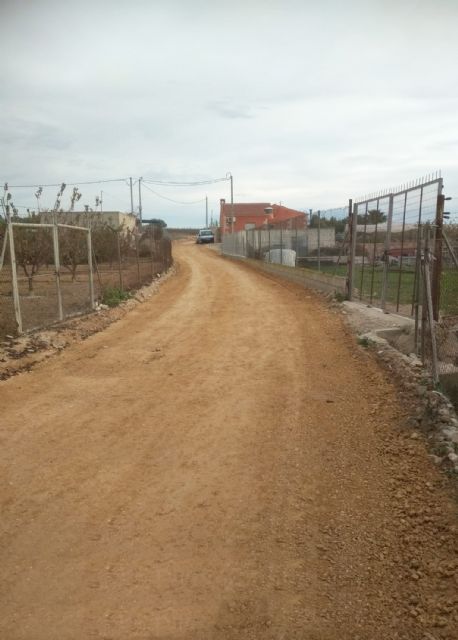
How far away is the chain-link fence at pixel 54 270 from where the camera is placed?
9516mm

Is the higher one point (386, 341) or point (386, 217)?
point (386, 217)

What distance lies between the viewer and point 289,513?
3.67 meters

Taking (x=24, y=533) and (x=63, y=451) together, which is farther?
(x=63, y=451)

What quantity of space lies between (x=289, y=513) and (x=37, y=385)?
4314 millimetres

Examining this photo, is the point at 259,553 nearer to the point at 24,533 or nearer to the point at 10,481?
the point at 24,533

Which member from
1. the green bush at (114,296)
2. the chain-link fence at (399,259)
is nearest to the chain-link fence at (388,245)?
the chain-link fence at (399,259)

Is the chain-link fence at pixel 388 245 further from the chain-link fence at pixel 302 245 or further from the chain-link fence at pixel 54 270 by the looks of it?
the chain-link fence at pixel 54 270

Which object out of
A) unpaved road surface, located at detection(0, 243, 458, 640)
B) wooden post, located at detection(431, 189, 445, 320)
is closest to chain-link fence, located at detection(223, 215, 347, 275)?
wooden post, located at detection(431, 189, 445, 320)

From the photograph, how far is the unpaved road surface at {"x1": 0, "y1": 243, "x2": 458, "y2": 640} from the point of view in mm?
2715

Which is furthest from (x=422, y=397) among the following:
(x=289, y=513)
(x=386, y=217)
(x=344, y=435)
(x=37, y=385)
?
(x=386, y=217)

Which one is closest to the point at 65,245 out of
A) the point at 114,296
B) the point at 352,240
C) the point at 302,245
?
the point at 114,296

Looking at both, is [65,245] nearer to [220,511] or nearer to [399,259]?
[399,259]

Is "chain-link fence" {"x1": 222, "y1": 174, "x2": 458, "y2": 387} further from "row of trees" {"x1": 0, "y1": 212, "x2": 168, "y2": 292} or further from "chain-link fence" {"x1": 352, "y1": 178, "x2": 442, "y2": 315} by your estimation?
"row of trees" {"x1": 0, "y1": 212, "x2": 168, "y2": 292}

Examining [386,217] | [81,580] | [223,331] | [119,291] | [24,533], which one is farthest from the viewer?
[119,291]
